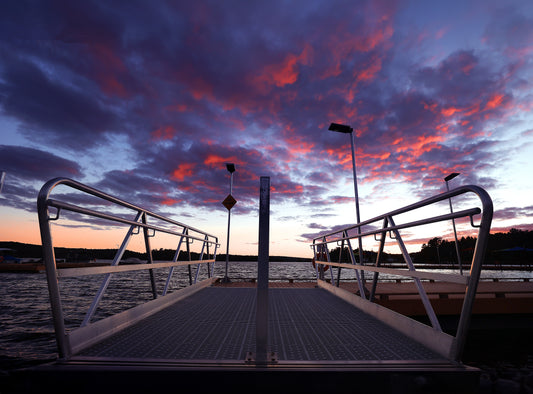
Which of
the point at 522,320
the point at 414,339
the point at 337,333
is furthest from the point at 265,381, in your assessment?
the point at 522,320

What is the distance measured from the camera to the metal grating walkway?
197 centimetres

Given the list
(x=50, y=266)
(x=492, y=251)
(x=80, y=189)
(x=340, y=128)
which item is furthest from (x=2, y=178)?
(x=492, y=251)

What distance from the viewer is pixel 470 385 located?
5.32 feet

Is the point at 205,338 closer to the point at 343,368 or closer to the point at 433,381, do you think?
the point at 343,368

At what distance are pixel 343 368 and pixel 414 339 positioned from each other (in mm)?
1040

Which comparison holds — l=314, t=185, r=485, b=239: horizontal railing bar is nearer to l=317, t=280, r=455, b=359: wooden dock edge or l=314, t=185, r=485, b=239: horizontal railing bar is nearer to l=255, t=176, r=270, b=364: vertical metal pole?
l=317, t=280, r=455, b=359: wooden dock edge

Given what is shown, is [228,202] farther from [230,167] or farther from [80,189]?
[80,189]

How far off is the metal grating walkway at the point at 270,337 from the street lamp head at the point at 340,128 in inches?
249

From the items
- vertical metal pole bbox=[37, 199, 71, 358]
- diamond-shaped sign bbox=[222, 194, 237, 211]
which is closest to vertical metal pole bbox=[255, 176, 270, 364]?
vertical metal pole bbox=[37, 199, 71, 358]

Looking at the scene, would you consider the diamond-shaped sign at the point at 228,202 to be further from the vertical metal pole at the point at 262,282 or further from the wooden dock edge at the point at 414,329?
the vertical metal pole at the point at 262,282

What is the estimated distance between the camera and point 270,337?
7.99ft

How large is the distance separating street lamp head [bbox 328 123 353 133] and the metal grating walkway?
6.33 meters

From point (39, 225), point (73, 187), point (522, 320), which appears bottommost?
point (522, 320)

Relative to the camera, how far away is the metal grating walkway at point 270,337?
6.46 ft
